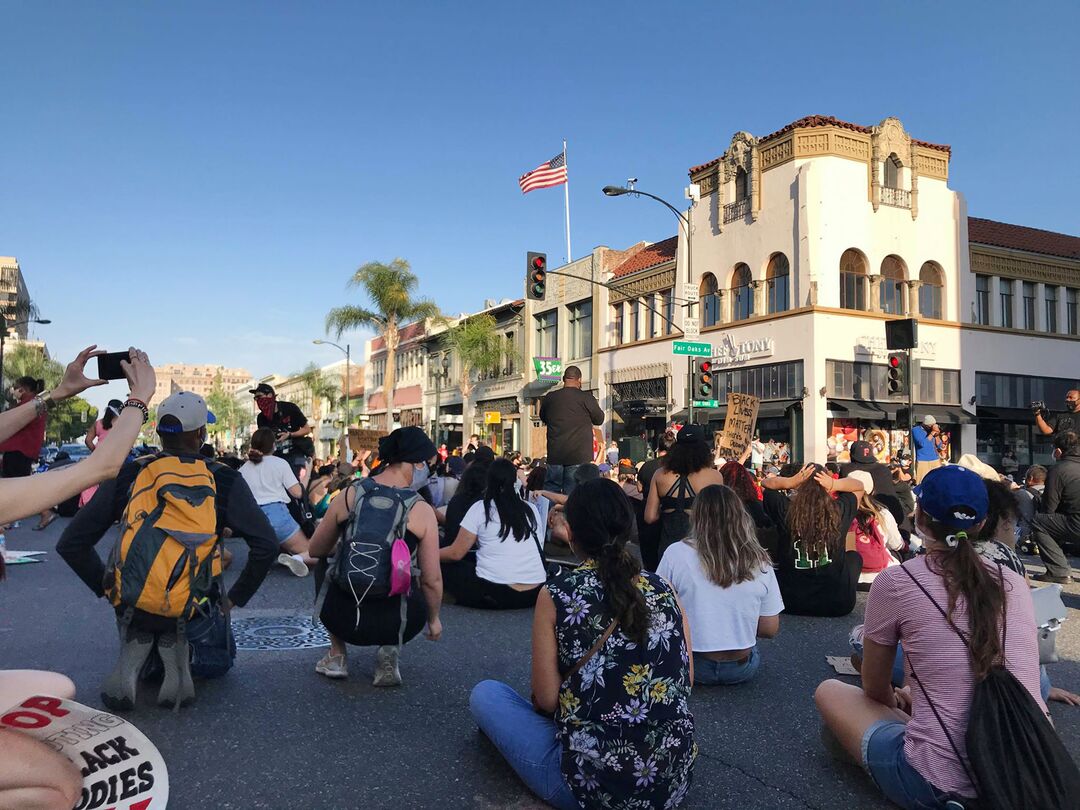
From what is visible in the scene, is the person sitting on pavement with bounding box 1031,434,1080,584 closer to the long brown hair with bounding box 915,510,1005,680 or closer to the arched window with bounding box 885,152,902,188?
the long brown hair with bounding box 915,510,1005,680

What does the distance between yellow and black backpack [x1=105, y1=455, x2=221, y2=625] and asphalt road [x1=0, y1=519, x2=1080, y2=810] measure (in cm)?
67

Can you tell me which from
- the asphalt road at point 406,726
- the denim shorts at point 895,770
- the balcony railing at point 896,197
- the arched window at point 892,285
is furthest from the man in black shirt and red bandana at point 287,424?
the balcony railing at point 896,197

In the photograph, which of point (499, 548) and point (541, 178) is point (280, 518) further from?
point (541, 178)

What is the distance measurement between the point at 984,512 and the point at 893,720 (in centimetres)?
91

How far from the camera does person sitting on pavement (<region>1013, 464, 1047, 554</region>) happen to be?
408 inches

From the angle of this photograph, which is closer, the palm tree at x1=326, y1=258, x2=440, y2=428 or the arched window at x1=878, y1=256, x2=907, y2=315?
the arched window at x1=878, y1=256, x2=907, y2=315

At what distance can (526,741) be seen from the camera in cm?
325

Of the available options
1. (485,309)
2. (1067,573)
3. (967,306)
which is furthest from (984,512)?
(485,309)

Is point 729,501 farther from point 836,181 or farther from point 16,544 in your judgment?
point 836,181

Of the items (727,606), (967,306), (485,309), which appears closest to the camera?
(727,606)

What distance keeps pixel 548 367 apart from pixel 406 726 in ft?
109

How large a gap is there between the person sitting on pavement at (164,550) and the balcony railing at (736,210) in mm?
27229

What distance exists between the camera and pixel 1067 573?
8.51 meters

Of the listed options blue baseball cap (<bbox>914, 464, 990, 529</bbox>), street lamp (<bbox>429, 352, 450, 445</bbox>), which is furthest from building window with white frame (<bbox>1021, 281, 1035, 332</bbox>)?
blue baseball cap (<bbox>914, 464, 990, 529</bbox>)
